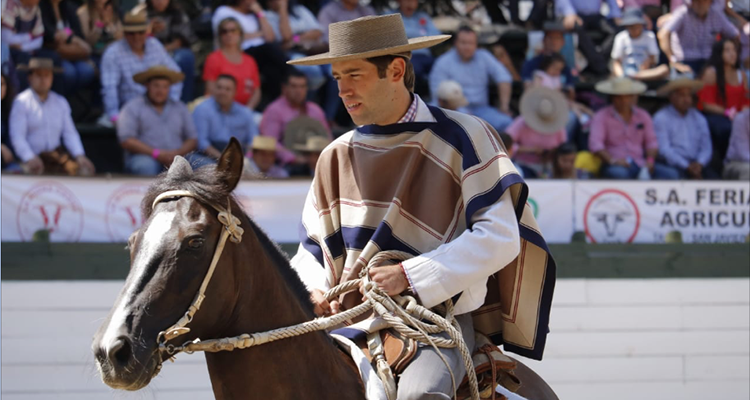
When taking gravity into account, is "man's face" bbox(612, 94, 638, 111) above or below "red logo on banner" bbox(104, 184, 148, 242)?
below

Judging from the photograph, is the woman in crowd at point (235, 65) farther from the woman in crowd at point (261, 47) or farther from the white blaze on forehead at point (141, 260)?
the white blaze on forehead at point (141, 260)

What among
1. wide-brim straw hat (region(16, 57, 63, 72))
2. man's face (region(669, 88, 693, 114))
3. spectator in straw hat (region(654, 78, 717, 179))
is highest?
wide-brim straw hat (region(16, 57, 63, 72))

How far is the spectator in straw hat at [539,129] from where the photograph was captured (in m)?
8.99

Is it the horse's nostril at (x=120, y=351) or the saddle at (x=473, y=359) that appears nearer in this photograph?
the horse's nostril at (x=120, y=351)

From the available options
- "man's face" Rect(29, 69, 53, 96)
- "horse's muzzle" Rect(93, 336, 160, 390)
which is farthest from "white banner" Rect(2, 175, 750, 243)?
"horse's muzzle" Rect(93, 336, 160, 390)

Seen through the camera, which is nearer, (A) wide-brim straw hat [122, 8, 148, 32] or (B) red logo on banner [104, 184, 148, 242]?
(B) red logo on banner [104, 184, 148, 242]

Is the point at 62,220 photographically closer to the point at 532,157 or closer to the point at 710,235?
the point at 532,157

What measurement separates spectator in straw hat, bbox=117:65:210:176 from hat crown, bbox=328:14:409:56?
4713 millimetres

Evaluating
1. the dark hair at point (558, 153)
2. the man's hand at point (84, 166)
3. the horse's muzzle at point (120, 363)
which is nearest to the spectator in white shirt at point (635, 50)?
the dark hair at point (558, 153)

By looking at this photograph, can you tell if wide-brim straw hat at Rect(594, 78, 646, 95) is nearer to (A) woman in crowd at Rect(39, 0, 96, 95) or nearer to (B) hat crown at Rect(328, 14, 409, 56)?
(A) woman in crowd at Rect(39, 0, 96, 95)

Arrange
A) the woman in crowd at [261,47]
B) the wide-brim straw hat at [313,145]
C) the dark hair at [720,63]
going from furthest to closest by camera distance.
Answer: the dark hair at [720,63] → the woman in crowd at [261,47] → the wide-brim straw hat at [313,145]

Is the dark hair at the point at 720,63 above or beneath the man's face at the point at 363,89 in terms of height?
beneath

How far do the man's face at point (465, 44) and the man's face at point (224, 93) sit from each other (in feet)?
7.51

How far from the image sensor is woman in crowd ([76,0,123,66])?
8.73 metres
